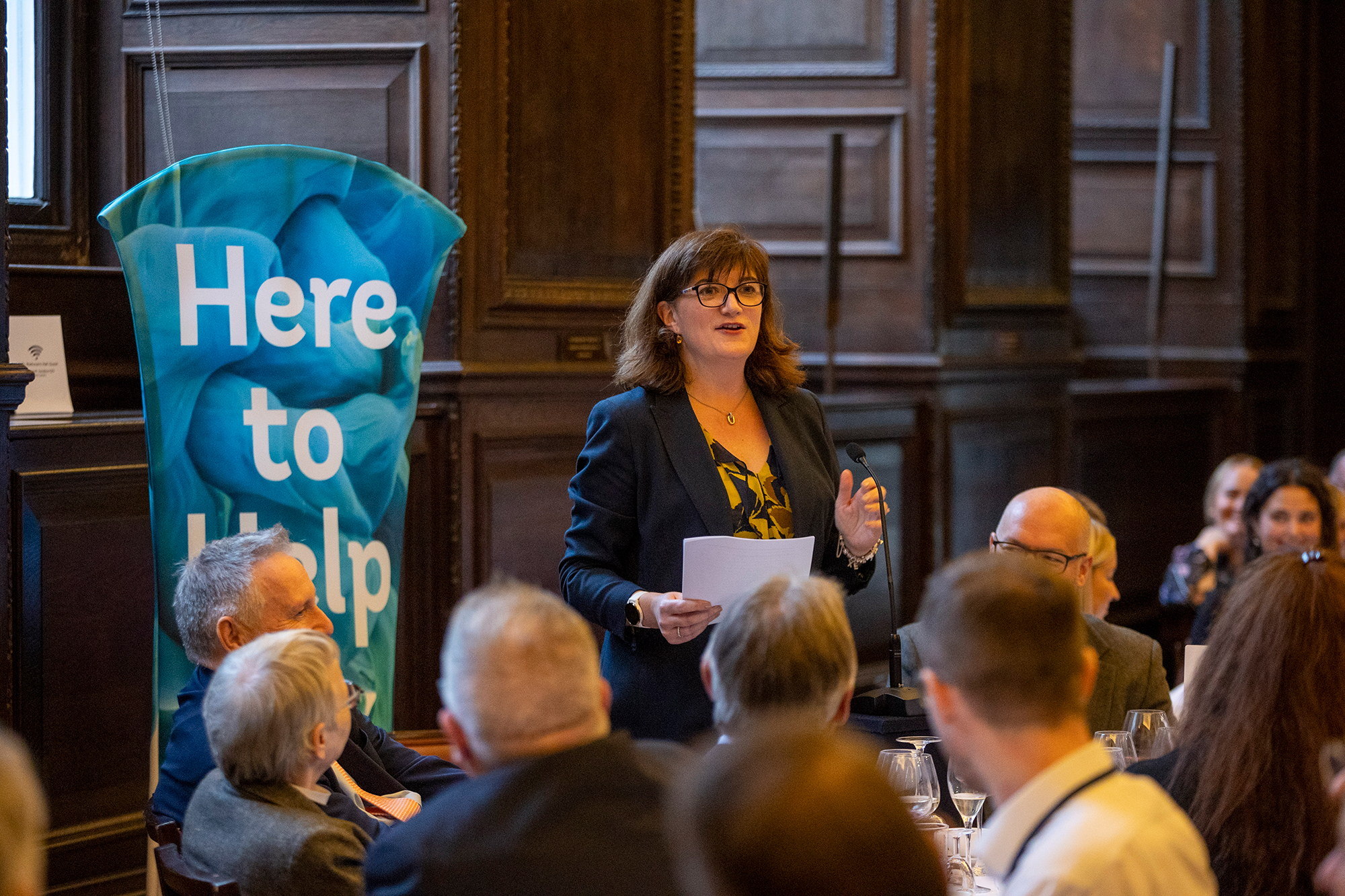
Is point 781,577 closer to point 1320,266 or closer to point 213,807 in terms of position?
Answer: point 213,807

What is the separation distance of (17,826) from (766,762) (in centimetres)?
55

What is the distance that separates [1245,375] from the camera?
25.2ft

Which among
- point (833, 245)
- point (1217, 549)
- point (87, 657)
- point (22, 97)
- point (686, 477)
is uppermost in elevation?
point (22, 97)

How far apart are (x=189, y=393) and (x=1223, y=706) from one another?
2.22 meters

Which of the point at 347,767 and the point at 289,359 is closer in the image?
the point at 347,767

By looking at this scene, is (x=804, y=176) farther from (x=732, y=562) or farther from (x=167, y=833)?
(x=167, y=833)

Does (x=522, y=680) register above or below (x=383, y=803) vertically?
above

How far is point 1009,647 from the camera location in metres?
1.43

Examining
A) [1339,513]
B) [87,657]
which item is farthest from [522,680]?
[1339,513]

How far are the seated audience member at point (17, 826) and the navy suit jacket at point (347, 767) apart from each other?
0.98 m

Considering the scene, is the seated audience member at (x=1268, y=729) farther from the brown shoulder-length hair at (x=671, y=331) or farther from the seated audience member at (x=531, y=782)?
the brown shoulder-length hair at (x=671, y=331)

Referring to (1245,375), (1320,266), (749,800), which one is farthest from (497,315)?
(1320,266)

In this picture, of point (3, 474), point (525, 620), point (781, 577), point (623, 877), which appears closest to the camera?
point (623, 877)

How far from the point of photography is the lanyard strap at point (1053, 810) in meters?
1.41
